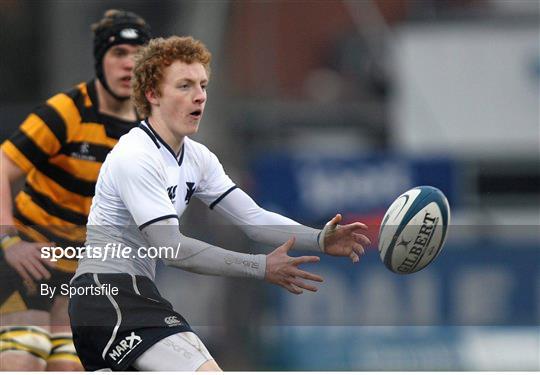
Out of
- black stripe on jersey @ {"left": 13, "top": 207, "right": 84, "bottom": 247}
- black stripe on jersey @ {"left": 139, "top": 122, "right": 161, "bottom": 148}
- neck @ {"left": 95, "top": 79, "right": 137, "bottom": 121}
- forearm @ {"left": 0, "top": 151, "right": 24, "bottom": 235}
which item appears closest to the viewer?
black stripe on jersey @ {"left": 139, "top": 122, "right": 161, "bottom": 148}

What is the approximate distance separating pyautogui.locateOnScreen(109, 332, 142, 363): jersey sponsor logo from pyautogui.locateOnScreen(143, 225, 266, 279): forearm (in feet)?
1.32

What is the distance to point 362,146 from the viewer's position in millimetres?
21453

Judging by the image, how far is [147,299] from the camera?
5.91 meters

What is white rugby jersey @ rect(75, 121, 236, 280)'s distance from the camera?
5.74m

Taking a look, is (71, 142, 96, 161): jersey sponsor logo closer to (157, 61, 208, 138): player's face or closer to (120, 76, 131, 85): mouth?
(120, 76, 131, 85): mouth

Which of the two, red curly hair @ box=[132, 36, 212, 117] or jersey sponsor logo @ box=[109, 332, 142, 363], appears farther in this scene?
red curly hair @ box=[132, 36, 212, 117]

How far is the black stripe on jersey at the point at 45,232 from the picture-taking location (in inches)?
246

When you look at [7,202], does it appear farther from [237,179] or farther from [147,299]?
[237,179]

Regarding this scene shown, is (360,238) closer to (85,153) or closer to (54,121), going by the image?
(85,153)

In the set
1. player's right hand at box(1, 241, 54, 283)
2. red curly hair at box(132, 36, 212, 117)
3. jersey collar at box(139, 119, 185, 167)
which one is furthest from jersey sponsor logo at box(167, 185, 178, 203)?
player's right hand at box(1, 241, 54, 283)

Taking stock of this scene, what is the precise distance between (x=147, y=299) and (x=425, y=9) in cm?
Result: 1604

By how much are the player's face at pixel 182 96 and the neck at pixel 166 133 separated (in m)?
0.02

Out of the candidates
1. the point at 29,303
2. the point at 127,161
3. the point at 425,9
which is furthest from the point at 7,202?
the point at 425,9

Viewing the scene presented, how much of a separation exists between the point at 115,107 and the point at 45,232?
82cm
